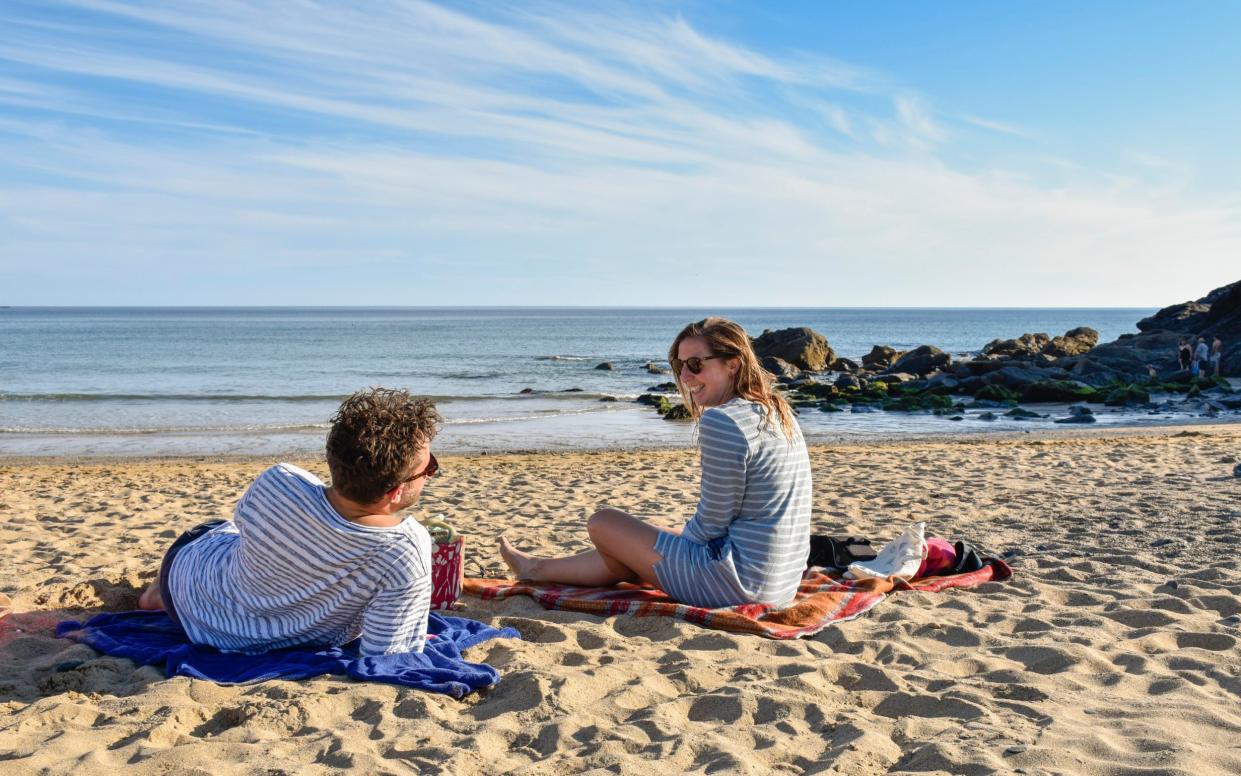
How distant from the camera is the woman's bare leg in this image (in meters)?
4.77

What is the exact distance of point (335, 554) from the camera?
370 centimetres

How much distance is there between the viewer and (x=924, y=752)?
3.12 m

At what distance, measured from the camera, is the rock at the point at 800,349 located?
1315 inches

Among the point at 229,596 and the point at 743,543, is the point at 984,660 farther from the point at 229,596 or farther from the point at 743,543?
the point at 229,596

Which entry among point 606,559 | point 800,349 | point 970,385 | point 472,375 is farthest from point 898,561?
point 472,375

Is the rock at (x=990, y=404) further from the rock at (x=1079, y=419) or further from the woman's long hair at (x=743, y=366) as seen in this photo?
the woman's long hair at (x=743, y=366)

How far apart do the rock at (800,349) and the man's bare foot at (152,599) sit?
95.9 feet

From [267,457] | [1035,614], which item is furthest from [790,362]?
[1035,614]

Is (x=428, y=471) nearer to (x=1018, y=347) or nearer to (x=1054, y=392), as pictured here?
(x=1054, y=392)

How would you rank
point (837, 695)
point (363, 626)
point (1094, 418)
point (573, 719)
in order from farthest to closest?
point (1094, 418) → point (363, 626) → point (837, 695) → point (573, 719)

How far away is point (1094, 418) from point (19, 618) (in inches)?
734

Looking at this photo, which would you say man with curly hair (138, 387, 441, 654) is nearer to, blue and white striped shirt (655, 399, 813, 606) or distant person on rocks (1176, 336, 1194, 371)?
blue and white striped shirt (655, 399, 813, 606)

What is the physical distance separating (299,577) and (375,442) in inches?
29.0

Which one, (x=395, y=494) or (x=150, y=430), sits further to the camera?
(x=150, y=430)
